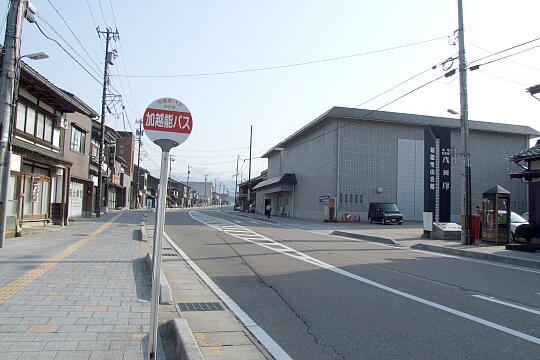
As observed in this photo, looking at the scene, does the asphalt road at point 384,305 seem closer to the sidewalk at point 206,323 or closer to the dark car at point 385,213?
the sidewalk at point 206,323

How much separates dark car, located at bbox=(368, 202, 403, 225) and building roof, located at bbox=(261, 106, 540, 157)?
7787mm

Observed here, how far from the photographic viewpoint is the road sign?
4617 millimetres

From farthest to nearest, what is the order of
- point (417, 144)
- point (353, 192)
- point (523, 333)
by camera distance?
point (417, 144)
point (353, 192)
point (523, 333)

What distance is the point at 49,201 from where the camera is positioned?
20188 mm

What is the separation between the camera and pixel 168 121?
4676 mm

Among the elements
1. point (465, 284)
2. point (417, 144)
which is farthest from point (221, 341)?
point (417, 144)

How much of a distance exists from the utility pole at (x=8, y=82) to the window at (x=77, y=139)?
14190 millimetres

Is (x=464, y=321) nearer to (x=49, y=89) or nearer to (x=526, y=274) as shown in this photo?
(x=526, y=274)

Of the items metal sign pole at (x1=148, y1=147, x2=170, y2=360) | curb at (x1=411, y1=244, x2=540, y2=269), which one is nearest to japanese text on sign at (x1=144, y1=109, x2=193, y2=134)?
metal sign pole at (x1=148, y1=147, x2=170, y2=360)

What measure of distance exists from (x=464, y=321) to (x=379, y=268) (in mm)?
4891

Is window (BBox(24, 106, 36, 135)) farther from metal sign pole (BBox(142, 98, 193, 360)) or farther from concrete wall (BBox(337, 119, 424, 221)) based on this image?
concrete wall (BBox(337, 119, 424, 221))

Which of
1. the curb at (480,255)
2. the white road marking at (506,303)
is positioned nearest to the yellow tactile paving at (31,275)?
the white road marking at (506,303)

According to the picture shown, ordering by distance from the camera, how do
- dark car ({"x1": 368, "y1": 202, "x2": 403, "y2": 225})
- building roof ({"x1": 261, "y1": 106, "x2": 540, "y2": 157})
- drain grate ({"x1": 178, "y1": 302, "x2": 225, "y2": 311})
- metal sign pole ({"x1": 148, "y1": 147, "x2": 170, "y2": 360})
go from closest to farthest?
metal sign pole ({"x1": 148, "y1": 147, "x2": 170, "y2": 360}) < drain grate ({"x1": 178, "y1": 302, "x2": 225, "y2": 311}) < dark car ({"x1": 368, "y1": 202, "x2": 403, "y2": 225}) < building roof ({"x1": 261, "y1": 106, "x2": 540, "y2": 157})

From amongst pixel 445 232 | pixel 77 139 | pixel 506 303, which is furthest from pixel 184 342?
pixel 77 139
